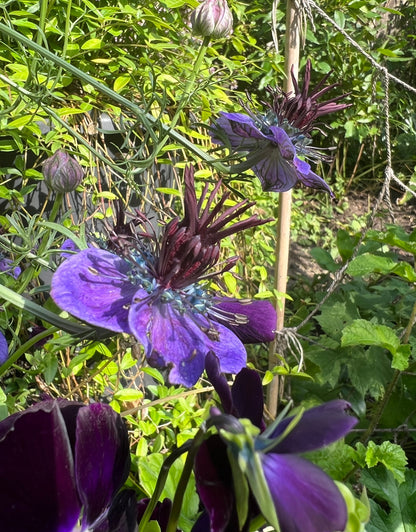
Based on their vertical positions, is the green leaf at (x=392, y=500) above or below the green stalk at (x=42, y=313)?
below

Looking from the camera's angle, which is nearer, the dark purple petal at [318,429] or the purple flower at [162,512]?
the dark purple petal at [318,429]

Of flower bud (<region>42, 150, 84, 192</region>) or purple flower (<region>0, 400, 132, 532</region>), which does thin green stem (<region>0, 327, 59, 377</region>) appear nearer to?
purple flower (<region>0, 400, 132, 532</region>)

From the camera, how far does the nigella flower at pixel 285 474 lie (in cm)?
19

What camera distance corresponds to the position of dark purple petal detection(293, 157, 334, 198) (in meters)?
0.62

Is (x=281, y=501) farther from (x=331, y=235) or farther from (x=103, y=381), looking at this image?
(x=331, y=235)

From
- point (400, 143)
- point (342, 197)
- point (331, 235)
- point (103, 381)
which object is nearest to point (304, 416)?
point (103, 381)

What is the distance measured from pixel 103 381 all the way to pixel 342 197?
2380 mm

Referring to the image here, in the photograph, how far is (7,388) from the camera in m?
1.08

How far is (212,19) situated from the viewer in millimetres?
706

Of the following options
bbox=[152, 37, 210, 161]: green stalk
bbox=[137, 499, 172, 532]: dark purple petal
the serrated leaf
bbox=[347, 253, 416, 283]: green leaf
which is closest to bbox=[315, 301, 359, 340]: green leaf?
bbox=[347, 253, 416, 283]: green leaf

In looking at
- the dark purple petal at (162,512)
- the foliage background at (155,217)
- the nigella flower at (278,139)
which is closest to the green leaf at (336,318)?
the foliage background at (155,217)

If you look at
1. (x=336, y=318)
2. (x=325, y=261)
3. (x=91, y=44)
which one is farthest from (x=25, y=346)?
(x=325, y=261)

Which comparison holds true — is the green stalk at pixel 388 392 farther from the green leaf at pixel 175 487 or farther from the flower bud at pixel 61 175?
the flower bud at pixel 61 175

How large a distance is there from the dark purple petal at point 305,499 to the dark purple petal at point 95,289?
16cm
